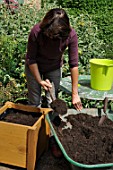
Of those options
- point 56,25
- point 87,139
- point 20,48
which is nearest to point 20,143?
point 87,139

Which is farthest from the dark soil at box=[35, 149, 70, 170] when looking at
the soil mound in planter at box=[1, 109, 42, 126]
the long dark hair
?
the long dark hair

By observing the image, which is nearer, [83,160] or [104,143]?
[83,160]

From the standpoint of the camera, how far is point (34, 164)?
302cm

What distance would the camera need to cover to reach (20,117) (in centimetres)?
320

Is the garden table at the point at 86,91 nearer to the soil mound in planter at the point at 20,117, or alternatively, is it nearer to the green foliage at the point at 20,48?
the soil mound in planter at the point at 20,117

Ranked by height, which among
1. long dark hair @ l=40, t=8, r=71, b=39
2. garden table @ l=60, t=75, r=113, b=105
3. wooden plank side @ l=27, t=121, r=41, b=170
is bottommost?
wooden plank side @ l=27, t=121, r=41, b=170

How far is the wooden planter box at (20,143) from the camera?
2887 mm

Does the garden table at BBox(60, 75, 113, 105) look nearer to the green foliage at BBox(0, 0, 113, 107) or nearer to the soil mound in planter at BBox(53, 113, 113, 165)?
the soil mound in planter at BBox(53, 113, 113, 165)

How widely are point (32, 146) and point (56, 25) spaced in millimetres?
1069

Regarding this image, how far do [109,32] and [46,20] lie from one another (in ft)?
16.8

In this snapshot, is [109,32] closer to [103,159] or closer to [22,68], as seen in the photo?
[22,68]

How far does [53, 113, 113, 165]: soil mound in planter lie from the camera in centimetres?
257

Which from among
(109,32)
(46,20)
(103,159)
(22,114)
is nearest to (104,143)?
(103,159)

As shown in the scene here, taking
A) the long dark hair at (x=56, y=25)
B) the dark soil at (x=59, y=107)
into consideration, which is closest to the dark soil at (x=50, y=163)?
the dark soil at (x=59, y=107)
